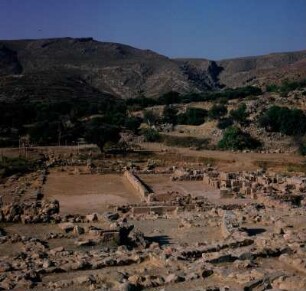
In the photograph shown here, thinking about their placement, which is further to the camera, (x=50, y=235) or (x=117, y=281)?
(x=50, y=235)

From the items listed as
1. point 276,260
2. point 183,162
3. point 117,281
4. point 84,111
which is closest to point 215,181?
point 183,162

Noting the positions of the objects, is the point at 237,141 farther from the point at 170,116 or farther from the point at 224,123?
the point at 170,116

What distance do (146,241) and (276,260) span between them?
12.9ft

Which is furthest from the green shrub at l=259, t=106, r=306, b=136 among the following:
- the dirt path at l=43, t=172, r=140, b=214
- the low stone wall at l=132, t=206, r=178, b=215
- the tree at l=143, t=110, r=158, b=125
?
the low stone wall at l=132, t=206, r=178, b=215

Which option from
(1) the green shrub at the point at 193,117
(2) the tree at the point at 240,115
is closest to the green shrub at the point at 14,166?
(2) the tree at the point at 240,115

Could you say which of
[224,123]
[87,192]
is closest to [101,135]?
[87,192]

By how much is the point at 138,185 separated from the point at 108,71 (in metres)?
95.3

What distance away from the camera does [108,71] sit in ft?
393

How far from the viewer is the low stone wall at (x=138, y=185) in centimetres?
2447

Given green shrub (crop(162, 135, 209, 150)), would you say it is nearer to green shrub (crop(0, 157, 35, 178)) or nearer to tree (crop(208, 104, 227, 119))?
tree (crop(208, 104, 227, 119))

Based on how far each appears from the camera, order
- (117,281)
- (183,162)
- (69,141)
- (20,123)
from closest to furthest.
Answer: (117,281)
(183,162)
(69,141)
(20,123)

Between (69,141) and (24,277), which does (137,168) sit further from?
(24,277)

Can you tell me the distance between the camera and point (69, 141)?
150ft

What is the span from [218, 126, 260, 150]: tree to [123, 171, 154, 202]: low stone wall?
12.4 m
